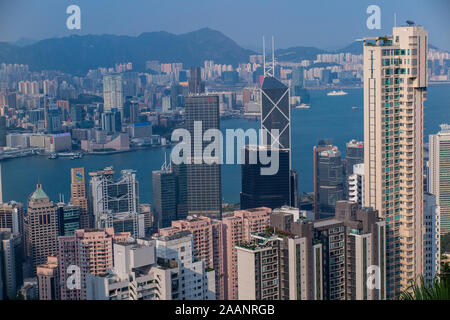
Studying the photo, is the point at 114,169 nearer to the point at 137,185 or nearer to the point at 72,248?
the point at 137,185

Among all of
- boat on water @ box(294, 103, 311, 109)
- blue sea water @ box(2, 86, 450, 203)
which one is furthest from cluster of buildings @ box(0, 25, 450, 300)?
boat on water @ box(294, 103, 311, 109)

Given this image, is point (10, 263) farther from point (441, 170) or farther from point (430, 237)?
point (441, 170)

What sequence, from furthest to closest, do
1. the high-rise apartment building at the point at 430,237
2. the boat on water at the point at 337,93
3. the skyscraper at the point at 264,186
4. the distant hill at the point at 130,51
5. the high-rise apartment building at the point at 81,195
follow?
the skyscraper at the point at 264,186 → the boat on water at the point at 337,93 → the distant hill at the point at 130,51 → the high-rise apartment building at the point at 81,195 → the high-rise apartment building at the point at 430,237

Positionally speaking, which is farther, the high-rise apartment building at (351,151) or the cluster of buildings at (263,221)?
the high-rise apartment building at (351,151)

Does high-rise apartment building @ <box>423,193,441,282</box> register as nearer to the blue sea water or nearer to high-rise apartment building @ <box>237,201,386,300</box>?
high-rise apartment building @ <box>237,201,386,300</box>

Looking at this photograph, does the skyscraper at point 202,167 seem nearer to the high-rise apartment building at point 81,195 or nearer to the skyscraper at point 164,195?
the skyscraper at point 164,195

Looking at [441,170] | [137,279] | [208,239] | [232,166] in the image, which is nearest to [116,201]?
[232,166]

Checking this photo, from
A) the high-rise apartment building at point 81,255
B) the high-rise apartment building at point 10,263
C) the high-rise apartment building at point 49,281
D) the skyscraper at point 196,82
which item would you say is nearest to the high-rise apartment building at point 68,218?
the high-rise apartment building at point 10,263
